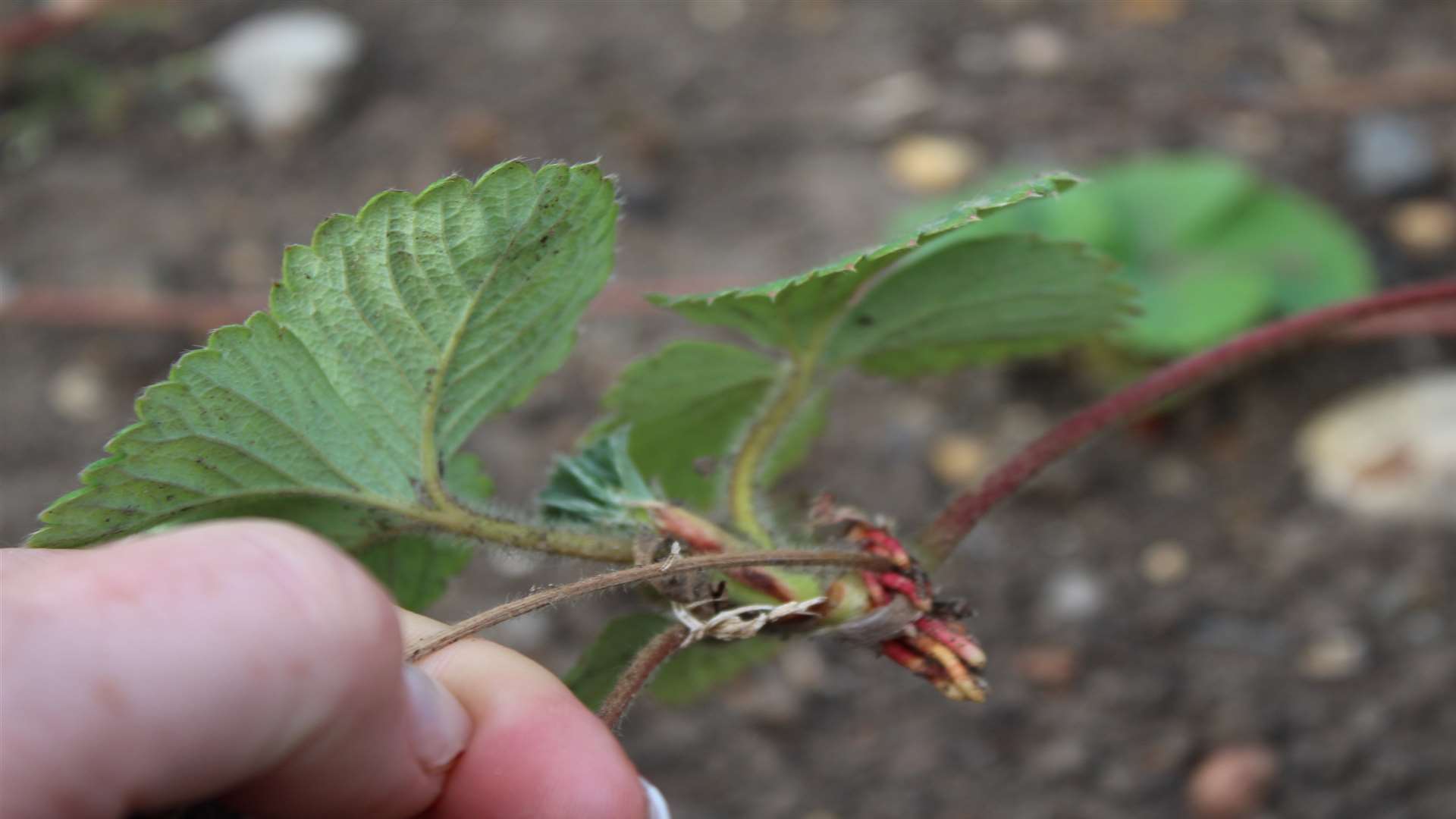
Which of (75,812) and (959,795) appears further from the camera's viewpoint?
(959,795)

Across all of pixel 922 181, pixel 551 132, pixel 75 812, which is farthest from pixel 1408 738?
pixel 551 132

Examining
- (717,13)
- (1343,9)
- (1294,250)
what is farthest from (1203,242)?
(717,13)

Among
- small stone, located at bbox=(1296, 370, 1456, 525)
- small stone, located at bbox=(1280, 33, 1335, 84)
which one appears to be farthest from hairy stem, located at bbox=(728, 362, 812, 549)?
small stone, located at bbox=(1280, 33, 1335, 84)

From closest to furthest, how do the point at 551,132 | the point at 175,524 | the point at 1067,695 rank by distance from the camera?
the point at 175,524, the point at 1067,695, the point at 551,132

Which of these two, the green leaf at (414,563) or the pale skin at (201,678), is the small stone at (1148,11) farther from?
the pale skin at (201,678)

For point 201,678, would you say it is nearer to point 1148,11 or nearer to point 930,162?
point 930,162

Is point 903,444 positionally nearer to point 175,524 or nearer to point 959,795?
point 959,795
